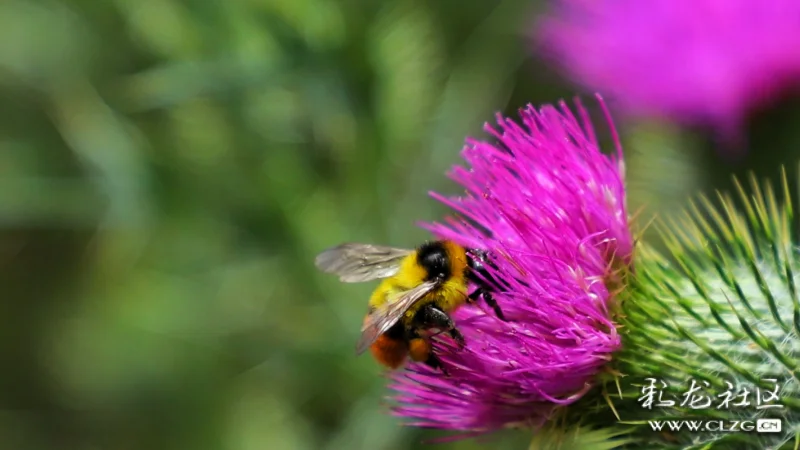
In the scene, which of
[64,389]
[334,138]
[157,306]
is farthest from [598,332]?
[64,389]

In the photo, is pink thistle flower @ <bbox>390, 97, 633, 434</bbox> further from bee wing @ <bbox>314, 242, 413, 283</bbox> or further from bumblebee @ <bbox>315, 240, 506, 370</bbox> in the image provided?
bee wing @ <bbox>314, 242, 413, 283</bbox>

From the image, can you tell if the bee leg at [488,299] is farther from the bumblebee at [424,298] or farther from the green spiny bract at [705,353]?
the green spiny bract at [705,353]

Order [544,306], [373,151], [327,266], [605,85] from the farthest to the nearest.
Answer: [605,85], [373,151], [327,266], [544,306]

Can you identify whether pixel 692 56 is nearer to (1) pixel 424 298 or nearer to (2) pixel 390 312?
(1) pixel 424 298

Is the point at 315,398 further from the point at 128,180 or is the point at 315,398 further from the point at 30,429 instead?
the point at 30,429

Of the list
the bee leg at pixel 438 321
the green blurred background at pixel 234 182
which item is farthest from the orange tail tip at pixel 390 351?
the green blurred background at pixel 234 182

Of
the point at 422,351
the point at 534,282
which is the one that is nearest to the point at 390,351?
the point at 422,351
